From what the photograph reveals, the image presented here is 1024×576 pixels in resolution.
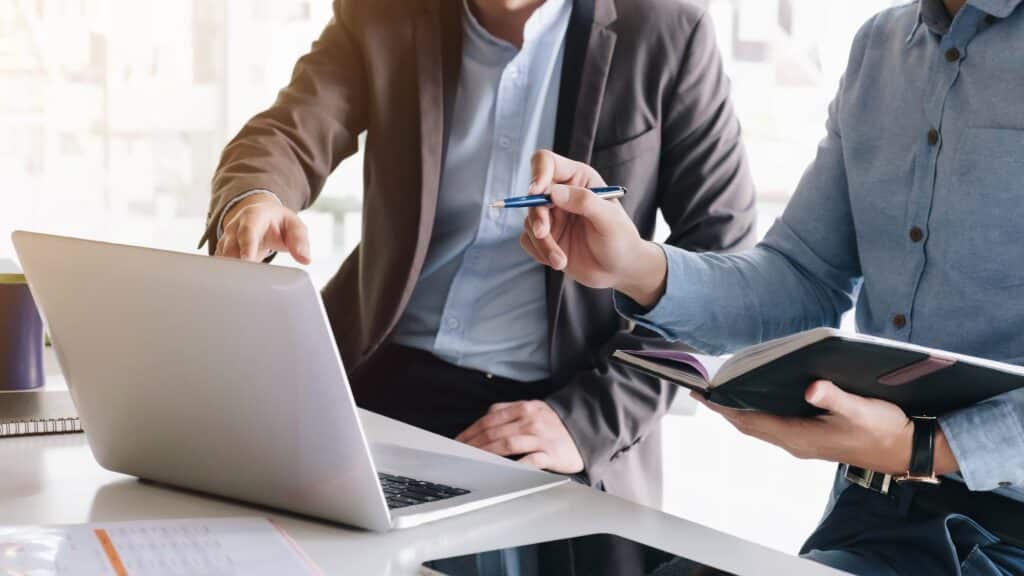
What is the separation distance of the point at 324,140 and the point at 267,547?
3.96ft

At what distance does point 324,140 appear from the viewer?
1967mm

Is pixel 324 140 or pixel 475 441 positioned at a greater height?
pixel 324 140

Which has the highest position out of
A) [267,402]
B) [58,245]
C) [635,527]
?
[58,245]

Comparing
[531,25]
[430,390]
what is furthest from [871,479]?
[531,25]

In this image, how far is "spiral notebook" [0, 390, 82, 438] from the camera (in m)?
1.21

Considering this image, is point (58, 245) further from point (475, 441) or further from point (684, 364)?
point (475, 441)

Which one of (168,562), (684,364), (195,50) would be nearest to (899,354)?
(684,364)

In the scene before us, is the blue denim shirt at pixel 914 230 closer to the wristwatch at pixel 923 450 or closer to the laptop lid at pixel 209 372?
the wristwatch at pixel 923 450

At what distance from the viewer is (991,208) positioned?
1.24 m

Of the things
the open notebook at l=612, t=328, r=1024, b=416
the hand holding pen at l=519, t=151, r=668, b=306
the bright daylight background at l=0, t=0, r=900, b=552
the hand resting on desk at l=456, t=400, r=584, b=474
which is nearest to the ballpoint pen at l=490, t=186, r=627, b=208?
the hand holding pen at l=519, t=151, r=668, b=306

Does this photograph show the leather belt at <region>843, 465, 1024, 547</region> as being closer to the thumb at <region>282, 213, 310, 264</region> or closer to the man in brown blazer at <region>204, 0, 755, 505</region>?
the man in brown blazer at <region>204, 0, 755, 505</region>

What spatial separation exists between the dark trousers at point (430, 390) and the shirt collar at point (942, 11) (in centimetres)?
79

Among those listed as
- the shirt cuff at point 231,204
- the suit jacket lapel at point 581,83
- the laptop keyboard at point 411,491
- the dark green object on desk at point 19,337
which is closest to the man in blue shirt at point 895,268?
the laptop keyboard at point 411,491

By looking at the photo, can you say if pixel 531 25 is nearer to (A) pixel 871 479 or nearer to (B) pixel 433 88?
(B) pixel 433 88
